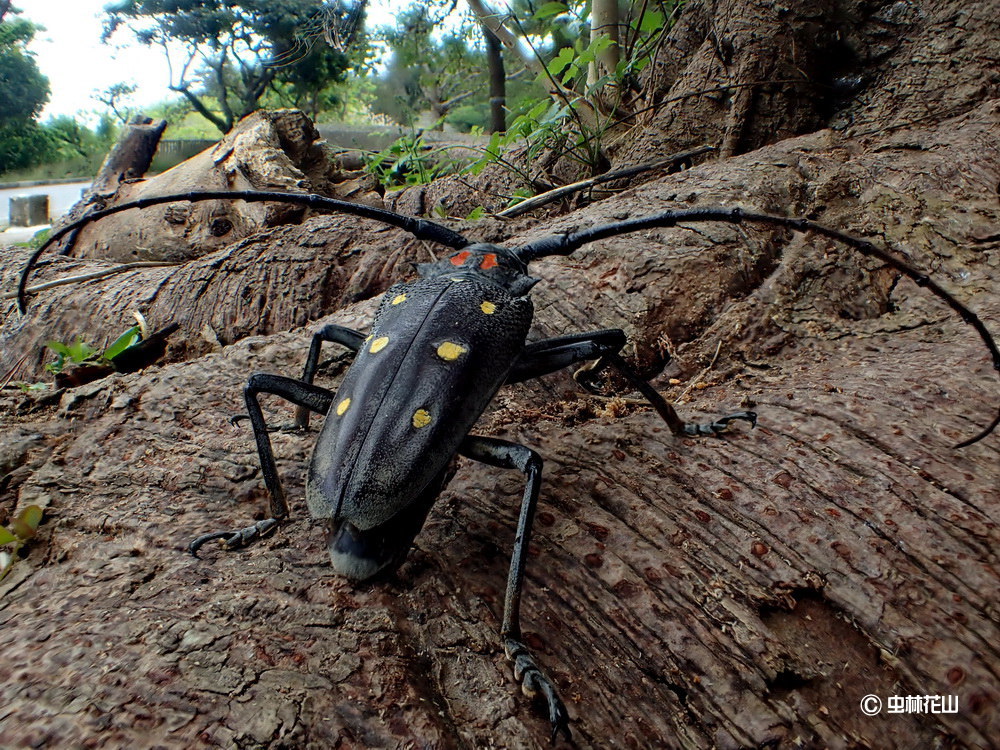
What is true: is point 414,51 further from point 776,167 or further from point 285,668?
point 285,668

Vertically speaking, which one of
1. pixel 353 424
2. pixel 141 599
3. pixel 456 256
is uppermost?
pixel 456 256

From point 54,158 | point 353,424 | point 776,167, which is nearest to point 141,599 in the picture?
point 353,424

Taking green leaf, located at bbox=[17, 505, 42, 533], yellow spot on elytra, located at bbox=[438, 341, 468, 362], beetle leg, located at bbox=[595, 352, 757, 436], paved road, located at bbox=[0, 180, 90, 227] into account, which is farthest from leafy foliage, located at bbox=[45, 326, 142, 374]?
paved road, located at bbox=[0, 180, 90, 227]

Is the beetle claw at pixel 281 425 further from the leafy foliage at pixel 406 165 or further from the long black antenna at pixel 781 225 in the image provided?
the leafy foliage at pixel 406 165

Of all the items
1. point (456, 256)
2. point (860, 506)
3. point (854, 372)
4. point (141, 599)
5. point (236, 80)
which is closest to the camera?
point (141, 599)

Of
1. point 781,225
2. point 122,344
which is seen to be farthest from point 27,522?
point 781,225

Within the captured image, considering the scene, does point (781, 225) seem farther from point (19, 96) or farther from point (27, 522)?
point (19, 96)
